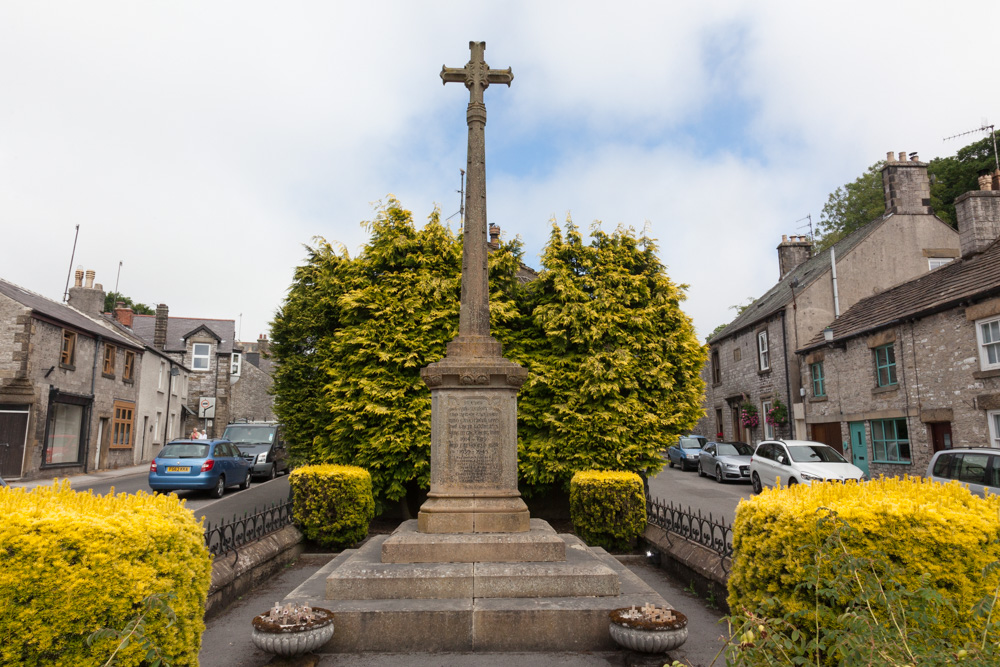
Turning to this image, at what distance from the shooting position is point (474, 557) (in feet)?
23.4

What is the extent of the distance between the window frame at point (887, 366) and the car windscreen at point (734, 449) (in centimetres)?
571

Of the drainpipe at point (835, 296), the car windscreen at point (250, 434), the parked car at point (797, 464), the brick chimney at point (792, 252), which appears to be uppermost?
the brick chimney at point (792, 252)

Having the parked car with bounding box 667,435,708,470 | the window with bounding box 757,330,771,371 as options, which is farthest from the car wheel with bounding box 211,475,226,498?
the window with bounding box 757,330,771,371

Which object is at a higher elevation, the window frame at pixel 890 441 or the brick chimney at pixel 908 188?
the brick chimney at pixel 908 188

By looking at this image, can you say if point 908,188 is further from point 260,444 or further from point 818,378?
point 260,444

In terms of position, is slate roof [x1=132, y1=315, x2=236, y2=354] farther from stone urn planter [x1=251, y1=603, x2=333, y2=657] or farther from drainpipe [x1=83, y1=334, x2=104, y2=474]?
stone urn planter [x1=251, y1=603, x2=333, y2=657]

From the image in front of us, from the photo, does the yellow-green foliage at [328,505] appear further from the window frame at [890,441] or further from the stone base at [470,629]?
the window frame at [890,441]

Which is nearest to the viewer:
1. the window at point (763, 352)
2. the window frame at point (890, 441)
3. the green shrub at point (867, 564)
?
the green shrub at point (867, 564)

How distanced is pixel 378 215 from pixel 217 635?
9.27 metres

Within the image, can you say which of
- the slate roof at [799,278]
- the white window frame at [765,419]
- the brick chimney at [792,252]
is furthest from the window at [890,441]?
the brick chimney at [792,252]

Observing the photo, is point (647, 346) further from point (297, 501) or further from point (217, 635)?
point (217, 635)

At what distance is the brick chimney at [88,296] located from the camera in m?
33.5

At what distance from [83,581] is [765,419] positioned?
28924mm

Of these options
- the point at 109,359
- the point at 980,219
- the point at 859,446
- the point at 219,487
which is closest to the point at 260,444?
the point at 219,487
